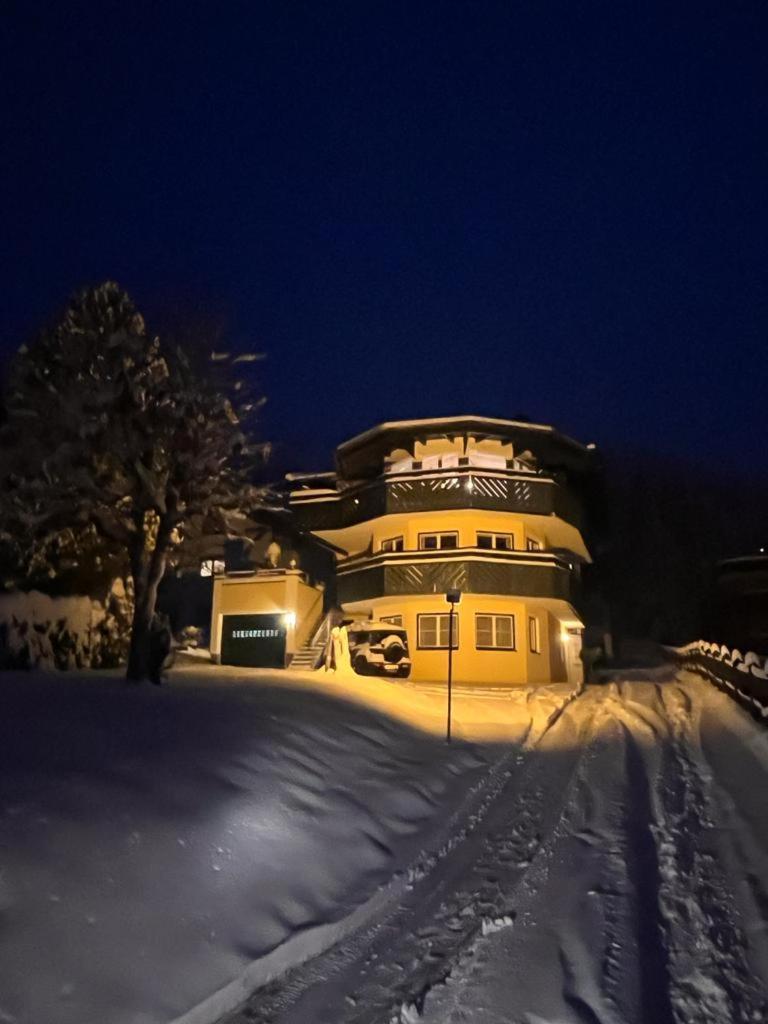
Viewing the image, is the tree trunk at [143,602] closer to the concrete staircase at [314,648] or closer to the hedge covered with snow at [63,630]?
the hedge covered with snow at [63,630]

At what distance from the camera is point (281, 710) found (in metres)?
15.4

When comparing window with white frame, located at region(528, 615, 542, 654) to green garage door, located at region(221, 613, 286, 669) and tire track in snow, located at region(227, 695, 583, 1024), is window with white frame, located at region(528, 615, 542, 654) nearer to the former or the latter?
green garage door, located at region(221, 613, 286, 669)

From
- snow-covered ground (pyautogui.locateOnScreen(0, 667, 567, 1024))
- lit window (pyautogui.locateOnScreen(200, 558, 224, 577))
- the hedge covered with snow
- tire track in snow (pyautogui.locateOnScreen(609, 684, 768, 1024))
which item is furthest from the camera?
lit window (pyautogui.locateOnScreen(200, 558, 224, 577))

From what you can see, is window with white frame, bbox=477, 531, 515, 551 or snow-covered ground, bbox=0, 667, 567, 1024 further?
window with white frame, bbox=477, 531, 515, 551

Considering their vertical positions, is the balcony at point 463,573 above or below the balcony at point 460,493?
below

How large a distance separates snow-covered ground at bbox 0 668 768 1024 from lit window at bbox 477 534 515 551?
21571 mm

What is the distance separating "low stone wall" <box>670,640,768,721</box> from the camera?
17.6m

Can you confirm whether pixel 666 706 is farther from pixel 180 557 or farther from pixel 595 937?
pixel 595 937

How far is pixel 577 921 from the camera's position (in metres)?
7.27

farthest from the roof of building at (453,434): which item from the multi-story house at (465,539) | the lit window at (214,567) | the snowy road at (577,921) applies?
the snowy road at (577,921)

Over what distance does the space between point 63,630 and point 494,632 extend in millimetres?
17203

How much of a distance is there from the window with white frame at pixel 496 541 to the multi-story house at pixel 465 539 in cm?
5

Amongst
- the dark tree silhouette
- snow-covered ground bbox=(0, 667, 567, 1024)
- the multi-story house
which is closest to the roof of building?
the multi-story house

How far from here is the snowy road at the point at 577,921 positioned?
574 cm
